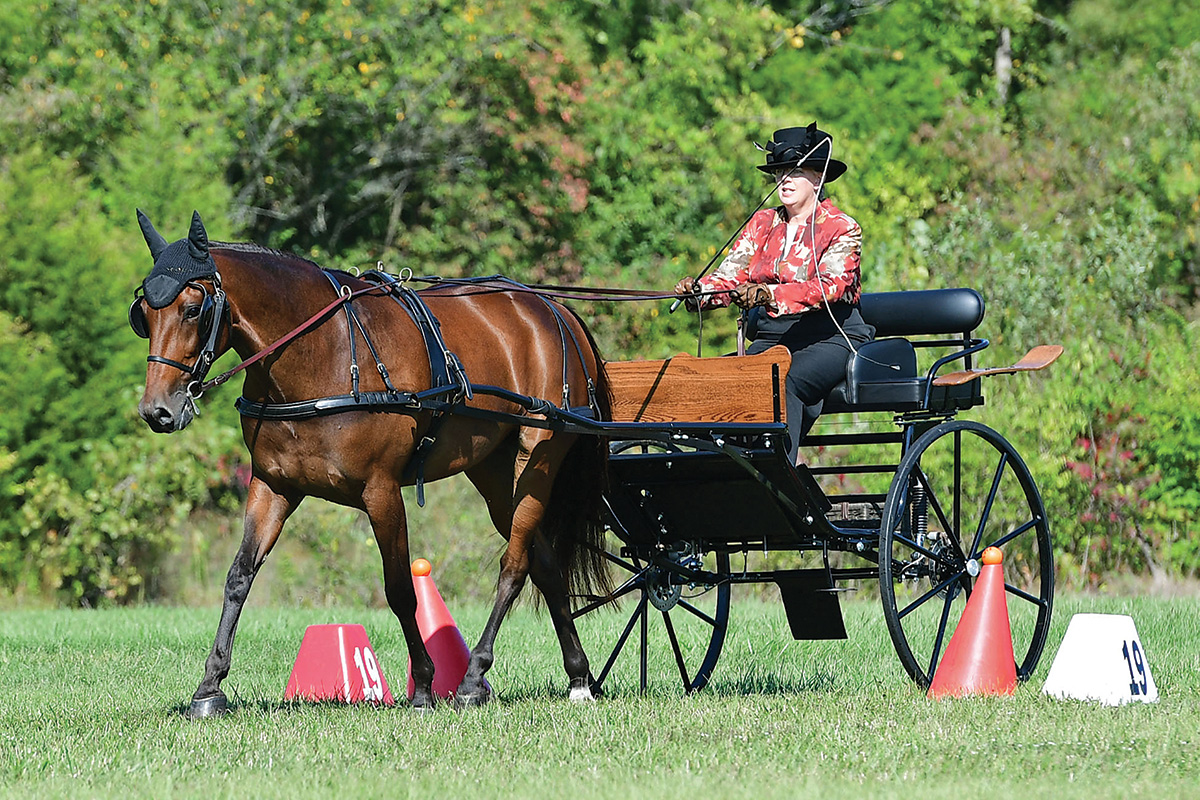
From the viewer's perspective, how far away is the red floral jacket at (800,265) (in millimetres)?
6668

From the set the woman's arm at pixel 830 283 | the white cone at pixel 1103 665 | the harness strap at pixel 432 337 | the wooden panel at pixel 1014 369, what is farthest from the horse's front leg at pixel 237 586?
the white cone at pixel 1103 665

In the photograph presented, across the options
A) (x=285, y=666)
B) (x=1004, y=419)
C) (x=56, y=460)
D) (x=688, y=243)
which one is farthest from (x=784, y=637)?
(x=688, y=243)

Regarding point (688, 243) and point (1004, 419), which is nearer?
point (1004, 419)

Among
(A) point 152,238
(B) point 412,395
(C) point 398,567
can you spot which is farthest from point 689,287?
(A) point 152,238

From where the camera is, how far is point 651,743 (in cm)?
530

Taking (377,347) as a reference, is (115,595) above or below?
below

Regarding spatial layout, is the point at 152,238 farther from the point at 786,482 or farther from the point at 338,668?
the point at 786,482

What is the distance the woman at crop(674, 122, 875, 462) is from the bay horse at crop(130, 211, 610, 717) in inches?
33.0

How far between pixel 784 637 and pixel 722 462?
120 inches

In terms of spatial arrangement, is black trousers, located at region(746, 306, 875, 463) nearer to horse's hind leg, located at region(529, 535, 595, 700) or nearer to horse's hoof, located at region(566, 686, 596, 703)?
horse's hind leg, located at region(529, 535, 595, 700)

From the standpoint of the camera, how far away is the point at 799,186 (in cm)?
695

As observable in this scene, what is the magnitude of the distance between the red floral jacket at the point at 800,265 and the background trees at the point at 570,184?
7323 millimetres

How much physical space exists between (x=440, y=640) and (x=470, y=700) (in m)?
0.79

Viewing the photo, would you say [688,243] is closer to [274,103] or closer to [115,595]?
[274,103]
